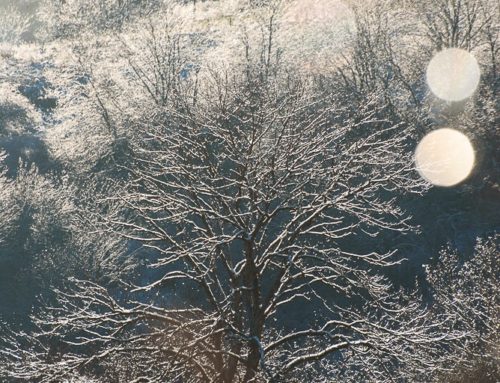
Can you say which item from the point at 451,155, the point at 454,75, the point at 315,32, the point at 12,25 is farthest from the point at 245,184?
the point at 12,25

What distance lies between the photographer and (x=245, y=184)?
33.8 feet

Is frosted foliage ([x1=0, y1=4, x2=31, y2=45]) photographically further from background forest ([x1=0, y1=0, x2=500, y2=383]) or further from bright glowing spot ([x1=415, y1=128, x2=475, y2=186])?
bright glowing spot ([x1=415, y1=128, x2=475, y2=186])

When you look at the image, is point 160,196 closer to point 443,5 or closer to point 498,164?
point 498,164

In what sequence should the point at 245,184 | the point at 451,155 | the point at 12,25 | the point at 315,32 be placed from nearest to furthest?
the point at 245,184, the point at 451,155, the point at 315,32, the point at 12,25

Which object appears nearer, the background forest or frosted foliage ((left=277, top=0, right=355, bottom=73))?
the background forest

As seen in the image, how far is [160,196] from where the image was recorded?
11.4 metres

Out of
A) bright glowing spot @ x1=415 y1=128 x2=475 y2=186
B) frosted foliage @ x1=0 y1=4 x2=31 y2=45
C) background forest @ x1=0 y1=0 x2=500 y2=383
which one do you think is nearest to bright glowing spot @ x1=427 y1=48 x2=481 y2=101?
background forest @ x1=0 y1=0 x2=500 y2=383

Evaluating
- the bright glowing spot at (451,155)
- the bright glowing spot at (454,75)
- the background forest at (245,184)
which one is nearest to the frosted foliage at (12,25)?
the background forest at (245,184)

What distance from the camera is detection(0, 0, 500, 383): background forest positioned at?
43.8 ft

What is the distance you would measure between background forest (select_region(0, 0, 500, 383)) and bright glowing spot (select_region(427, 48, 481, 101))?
54cm

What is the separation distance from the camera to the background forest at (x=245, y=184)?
13336 millimetres

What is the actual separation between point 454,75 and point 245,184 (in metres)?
27.2

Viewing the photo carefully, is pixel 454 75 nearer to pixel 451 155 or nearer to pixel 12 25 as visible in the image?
pixel 451 155

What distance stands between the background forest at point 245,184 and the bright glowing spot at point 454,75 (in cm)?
54
